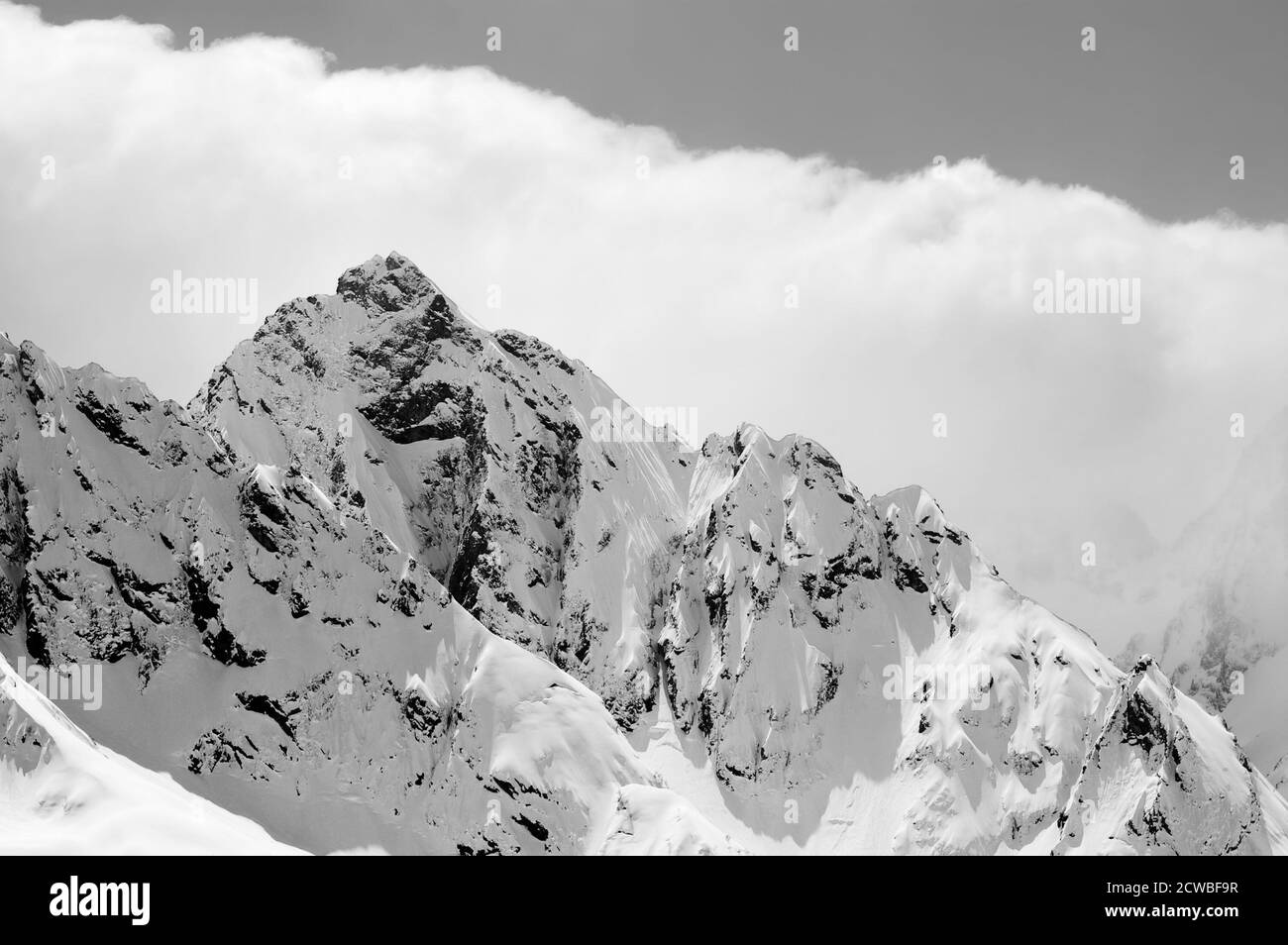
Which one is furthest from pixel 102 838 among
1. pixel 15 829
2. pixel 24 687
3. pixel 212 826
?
pixel 24 687

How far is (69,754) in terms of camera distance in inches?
7205
